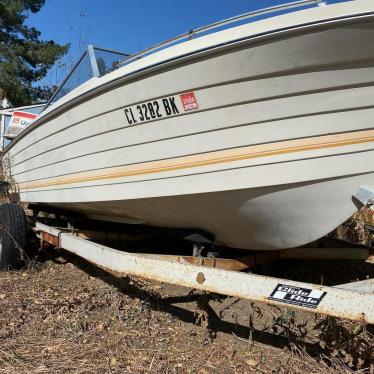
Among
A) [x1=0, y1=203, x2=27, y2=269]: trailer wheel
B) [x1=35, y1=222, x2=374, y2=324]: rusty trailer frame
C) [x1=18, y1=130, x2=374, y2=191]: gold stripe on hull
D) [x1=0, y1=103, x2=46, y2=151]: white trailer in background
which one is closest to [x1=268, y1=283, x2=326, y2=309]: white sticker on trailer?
[x1=35, y1=222, x2=374, y2=324]: rusty trailer frame

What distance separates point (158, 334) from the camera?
3.27 metres

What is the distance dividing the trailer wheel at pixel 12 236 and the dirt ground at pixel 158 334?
0.37 m

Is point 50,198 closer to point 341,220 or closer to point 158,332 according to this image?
point 158,332

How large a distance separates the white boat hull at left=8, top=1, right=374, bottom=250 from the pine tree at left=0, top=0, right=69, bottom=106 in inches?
521

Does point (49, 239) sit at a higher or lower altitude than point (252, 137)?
lower

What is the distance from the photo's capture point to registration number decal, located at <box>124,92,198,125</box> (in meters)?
2.82

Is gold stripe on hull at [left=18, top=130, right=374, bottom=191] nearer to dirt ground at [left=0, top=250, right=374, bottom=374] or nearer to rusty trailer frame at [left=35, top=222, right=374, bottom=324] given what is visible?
rusty trailer frame at [left=35, top=222, right=374, bottom=324]

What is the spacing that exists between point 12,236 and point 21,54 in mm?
13465

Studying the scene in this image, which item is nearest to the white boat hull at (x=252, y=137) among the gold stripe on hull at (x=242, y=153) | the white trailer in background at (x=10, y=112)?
the gold stripe on hull at (x=242, y=153)

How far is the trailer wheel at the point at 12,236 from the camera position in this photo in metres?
4.61

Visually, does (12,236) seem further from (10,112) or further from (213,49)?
(213,49)

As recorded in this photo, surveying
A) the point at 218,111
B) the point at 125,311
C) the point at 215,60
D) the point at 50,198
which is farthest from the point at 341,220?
the point at 50,198

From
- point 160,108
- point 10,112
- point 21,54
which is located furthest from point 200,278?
point 21,54

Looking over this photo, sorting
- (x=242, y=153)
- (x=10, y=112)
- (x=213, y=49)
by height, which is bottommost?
(x=242, y=153)
